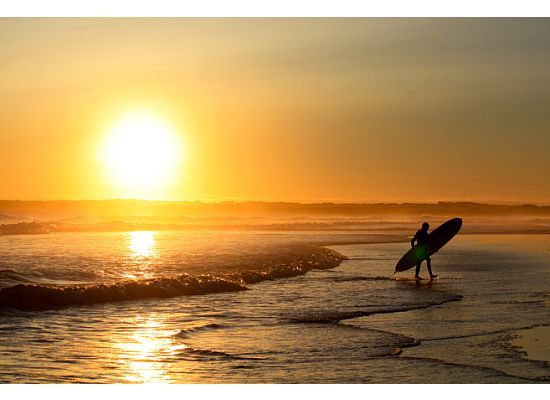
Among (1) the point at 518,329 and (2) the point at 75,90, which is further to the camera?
(2) the point at 75,90

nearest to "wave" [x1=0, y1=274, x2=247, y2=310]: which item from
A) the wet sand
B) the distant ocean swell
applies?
the distant ocean swell

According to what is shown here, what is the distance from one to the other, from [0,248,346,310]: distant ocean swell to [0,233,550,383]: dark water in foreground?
1.40 ft

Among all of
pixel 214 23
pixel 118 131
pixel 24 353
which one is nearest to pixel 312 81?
pixel 214 23

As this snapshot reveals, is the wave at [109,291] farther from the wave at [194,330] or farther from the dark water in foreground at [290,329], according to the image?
the wave at [194,330]

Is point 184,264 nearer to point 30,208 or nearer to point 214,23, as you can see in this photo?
point 214,23

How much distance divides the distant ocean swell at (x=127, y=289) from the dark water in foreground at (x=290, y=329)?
0.43m

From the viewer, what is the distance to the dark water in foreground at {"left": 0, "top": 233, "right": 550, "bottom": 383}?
10.0 m

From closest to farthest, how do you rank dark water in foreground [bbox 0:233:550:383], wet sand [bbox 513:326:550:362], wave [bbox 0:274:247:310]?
1. dark water in foreground [bbox 0:233:550:383]
2. wet sand [bbox 513:326:550:362]
3. wave [bbox 0:274:247:310]

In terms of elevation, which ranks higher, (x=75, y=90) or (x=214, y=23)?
(x=214, y=23)

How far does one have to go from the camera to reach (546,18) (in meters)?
14.0

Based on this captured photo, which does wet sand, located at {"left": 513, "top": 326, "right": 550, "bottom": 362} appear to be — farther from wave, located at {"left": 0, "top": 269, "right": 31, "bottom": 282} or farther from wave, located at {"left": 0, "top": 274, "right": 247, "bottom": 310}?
wave, located at {"left": 0, "top": 269, "right": 31, "bottom": 282}
